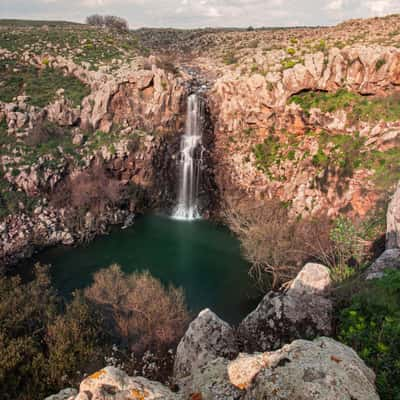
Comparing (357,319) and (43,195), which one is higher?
(357,319)

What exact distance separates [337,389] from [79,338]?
472 inches

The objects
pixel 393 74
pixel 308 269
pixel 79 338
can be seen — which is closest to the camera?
pixel 79 338

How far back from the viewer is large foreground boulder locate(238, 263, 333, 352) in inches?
413

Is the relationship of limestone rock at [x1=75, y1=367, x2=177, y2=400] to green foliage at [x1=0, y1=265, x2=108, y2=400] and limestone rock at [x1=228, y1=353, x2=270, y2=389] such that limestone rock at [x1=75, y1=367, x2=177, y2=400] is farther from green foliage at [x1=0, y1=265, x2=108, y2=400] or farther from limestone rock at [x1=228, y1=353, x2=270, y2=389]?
green foliage at [x1=0, y1=265, x2=108, y2=400]

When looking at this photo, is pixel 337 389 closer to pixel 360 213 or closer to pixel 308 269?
pixel 308 269

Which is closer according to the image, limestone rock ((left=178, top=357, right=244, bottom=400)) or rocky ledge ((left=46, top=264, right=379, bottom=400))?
rocky ledge ((left=46, top=264, right=379, bottom=400))

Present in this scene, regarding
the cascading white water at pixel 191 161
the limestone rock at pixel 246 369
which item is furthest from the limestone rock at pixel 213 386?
the cascading white water at pixel 191 161

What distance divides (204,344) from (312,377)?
5.72 meters

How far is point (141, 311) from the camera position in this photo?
1789 cm

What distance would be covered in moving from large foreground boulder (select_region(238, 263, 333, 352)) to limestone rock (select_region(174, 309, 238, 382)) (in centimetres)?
67

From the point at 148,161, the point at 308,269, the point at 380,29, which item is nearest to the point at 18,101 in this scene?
the point at 148,161

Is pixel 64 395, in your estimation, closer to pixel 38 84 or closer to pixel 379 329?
pixel 379 329

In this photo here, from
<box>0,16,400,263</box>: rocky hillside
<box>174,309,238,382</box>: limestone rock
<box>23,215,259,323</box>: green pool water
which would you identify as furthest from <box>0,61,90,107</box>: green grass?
<box>174,309,238,382</box>: limestone rock

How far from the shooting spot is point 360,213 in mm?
26766
